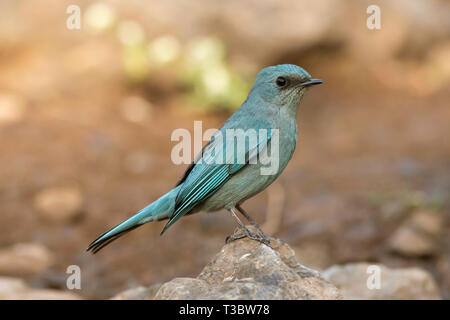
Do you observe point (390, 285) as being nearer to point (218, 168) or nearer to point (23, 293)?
point (218, 168)

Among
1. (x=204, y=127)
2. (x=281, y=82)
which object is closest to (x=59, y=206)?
(x=204, y=127)

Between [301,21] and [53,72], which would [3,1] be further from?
[301,21]

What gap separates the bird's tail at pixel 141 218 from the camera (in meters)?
4.54

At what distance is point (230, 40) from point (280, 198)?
4.33 meters

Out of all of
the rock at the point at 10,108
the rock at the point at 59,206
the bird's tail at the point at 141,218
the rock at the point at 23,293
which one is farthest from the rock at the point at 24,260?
the rock at the point at 10,108

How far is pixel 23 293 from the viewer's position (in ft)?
18.1

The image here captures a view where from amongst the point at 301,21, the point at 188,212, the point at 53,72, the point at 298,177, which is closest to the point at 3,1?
the point at 53,72

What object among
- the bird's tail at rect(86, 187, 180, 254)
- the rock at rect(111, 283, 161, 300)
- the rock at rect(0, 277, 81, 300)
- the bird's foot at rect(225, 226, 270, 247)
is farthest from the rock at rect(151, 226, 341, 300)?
the rock at rect(0, 277, 81, 300)

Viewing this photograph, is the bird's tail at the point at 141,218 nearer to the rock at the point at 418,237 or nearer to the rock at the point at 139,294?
the rock at the point at 139,294

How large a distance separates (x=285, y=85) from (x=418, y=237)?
288 cm

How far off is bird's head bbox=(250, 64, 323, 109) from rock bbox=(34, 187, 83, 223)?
3.57 meters

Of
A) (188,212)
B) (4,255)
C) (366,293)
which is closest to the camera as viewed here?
(188,212)

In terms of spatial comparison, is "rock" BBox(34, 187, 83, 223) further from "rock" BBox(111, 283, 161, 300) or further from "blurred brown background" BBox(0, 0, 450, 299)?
"rock" BBox(111, 283, 161, 300)

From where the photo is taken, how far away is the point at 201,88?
10.3m
